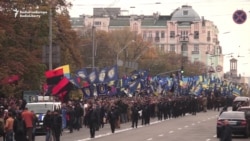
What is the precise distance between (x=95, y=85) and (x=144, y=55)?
81717 millimetres

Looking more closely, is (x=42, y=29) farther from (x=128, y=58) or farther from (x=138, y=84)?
(x=128, y=58)

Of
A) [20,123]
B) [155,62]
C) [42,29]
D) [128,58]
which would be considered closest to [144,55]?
[155,62]

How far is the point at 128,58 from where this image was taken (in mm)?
125688

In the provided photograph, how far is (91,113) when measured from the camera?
137 ft

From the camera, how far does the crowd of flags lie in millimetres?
49969

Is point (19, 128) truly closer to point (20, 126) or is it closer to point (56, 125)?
point (20, 126)

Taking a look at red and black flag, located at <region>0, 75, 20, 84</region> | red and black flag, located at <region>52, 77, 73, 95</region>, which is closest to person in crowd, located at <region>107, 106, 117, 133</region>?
red and black flag, located at <region>52, 77, 73, 95</region>

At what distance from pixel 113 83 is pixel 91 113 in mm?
23508

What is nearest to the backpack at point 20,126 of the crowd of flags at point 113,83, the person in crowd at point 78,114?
the person in crowd at point 78,114

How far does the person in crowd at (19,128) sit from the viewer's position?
105 feet

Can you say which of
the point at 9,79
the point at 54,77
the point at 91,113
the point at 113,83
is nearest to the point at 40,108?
the point at 91,113

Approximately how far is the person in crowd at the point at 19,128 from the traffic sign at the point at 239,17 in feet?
51.7

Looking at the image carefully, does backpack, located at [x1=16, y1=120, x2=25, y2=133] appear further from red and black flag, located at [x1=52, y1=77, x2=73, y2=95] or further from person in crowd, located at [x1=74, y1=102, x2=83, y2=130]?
red and black flag, located at [x1=52, y1=77, x2=73, y2=95]

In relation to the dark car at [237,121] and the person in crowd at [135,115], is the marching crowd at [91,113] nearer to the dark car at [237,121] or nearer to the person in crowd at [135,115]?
the person in crowd at [135,115]
